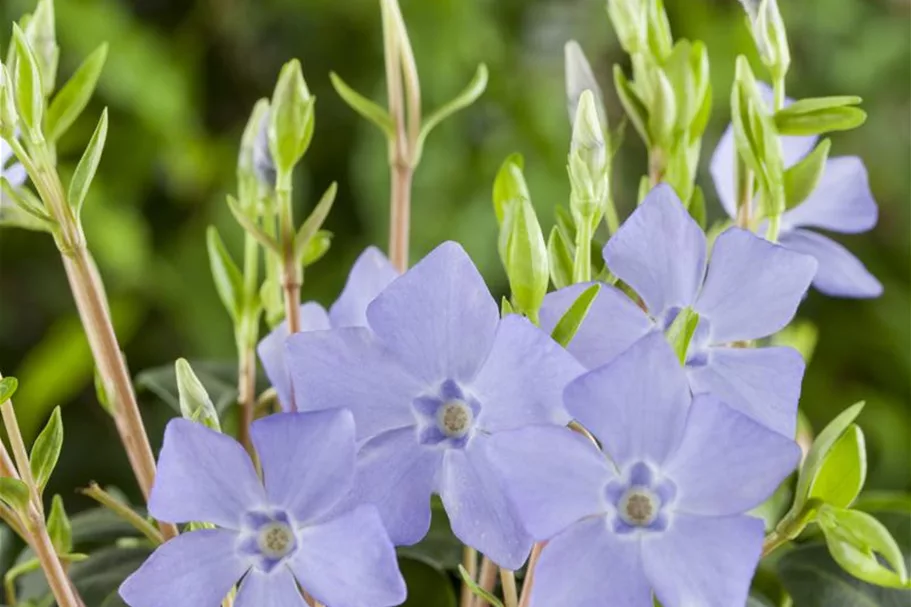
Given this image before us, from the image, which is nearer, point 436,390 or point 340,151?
point 436,390

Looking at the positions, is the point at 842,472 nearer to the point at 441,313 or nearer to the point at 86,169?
the point at 441,313

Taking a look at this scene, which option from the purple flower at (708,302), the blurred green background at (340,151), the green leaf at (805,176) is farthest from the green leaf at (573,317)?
the blurred green background at (340,151)

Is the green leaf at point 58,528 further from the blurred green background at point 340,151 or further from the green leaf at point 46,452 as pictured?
the blurred green background at point 340,151

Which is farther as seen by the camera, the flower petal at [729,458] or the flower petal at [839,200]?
the flower petal at [839,200]

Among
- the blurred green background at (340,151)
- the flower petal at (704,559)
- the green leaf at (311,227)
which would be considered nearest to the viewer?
the flower petal at (704,559)

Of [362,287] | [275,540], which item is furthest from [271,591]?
[362,287]

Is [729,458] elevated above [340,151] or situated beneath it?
elevated above
